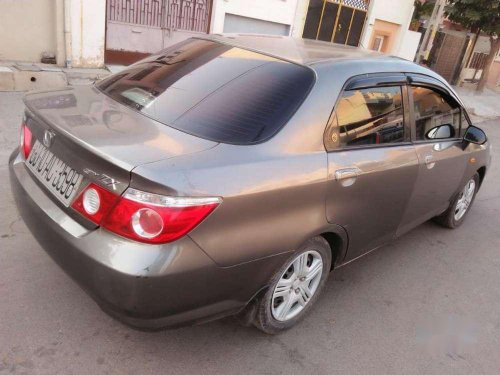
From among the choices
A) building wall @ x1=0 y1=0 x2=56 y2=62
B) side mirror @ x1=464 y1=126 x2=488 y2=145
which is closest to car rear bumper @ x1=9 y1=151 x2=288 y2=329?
side mirror @ x1=464 y1=126 x2=488 y2=145

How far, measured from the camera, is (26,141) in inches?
102

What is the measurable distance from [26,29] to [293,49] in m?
6.47

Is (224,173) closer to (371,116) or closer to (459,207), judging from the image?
(371,116)

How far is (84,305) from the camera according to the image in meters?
2.66

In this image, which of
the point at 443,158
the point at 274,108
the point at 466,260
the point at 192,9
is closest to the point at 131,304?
the point at 274,108

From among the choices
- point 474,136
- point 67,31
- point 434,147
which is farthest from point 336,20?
point 434,147

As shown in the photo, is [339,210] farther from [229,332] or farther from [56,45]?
[56,45]

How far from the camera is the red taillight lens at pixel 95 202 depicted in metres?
1.95

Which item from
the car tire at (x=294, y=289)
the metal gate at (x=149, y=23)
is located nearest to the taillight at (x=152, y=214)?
the car tire at (x=294, y=289)

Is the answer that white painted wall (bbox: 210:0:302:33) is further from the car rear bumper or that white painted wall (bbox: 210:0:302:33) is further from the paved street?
the car rear bumper

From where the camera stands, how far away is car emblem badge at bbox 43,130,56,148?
2.26 metres

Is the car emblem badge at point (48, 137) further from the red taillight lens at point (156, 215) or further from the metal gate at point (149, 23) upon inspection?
the metal gate at point (149, 23)

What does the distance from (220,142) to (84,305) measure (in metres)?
1.37

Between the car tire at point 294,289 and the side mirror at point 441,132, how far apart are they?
55.2 inches
